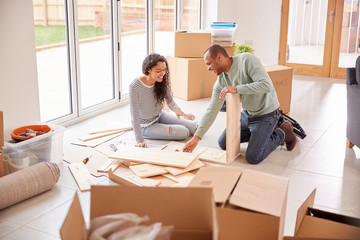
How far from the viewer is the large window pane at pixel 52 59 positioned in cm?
419

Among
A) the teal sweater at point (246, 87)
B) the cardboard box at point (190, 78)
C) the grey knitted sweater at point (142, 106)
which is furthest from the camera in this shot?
the cardboard box at point (190, 78)

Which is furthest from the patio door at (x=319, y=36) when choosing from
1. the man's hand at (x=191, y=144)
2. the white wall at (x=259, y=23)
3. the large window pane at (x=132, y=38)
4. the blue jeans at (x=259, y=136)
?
the man's hand at (x=191, y=144)

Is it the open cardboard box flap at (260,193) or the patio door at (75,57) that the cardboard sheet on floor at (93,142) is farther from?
the open cardboard box flap at (260,193)

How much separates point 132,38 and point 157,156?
265 centimetres

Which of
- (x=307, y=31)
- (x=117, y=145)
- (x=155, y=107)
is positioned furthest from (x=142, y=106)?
(x=307, y=31)

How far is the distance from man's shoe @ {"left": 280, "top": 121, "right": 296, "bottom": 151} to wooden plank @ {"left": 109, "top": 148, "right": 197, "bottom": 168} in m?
0.91

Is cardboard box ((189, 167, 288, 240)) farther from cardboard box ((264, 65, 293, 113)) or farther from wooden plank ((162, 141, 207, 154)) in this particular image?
cardboard box ((264, 65, 293, 113))

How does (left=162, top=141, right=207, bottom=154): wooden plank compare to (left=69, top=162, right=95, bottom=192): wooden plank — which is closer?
(left=69, top=162, right=95, bottom=192): wooden plank

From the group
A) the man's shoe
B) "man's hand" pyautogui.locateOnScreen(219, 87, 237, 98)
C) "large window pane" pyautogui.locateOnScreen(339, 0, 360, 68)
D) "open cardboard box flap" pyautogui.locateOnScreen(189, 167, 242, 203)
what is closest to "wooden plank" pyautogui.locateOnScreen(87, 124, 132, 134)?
"man's hand" pyautogui.locateOnScreen(219, 87, 237, 98)

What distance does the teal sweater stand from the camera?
3.46m

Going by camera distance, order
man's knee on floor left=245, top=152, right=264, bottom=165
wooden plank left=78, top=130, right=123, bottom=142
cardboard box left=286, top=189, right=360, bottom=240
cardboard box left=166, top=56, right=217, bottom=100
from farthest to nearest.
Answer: cardboard box left=166, top=56, right=217, bottom=100 < wooden plank left=78, top=130, right=123, bottom=142 < man's knee on floor left=245, top=152, right=264, bottom=165 < cardboard box left=286, top=189, right=360, bottom=240

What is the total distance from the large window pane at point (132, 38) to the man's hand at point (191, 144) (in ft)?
7.19

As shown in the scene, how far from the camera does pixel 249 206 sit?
131 cm

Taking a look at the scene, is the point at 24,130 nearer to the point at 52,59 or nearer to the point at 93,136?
the point at 93,136
